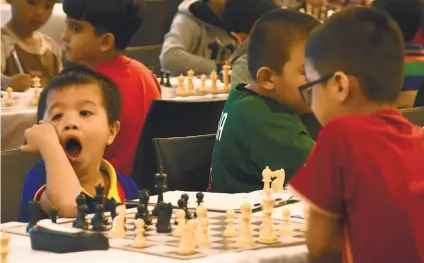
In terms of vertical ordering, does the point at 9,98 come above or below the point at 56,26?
below

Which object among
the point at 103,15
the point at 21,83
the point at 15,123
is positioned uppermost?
the point at 103,15

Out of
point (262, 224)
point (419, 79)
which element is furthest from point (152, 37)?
point (262, 224)

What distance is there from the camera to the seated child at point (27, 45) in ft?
19.3

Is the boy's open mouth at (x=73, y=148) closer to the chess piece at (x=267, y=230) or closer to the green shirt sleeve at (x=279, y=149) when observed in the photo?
the green shirt sleeve at (x=279, y=149)

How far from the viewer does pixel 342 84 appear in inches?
92.5

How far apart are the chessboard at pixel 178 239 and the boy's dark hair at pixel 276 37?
1.03 meters

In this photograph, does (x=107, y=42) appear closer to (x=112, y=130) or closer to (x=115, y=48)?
(x=115, y=48)

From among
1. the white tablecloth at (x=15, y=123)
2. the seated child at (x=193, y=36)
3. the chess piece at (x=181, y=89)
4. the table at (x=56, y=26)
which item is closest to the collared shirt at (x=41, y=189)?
the white tablecloth at (x=15, y=123)

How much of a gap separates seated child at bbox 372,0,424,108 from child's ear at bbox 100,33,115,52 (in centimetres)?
129

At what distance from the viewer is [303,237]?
2.51m

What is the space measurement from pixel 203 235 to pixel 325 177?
1.10 feet

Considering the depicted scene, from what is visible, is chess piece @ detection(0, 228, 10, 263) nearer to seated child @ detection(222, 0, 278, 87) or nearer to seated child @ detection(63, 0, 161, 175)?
seated child @ detection(63, 0, 161, 175)

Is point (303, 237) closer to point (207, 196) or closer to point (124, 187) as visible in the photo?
point (207, 196)

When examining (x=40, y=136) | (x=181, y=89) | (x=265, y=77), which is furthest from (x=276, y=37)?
(x=181, y=89)
